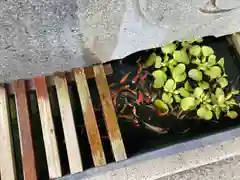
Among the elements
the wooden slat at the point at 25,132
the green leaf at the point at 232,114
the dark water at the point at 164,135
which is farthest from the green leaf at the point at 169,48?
the wooden slat at the point at 25,132

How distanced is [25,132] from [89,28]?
54 cm

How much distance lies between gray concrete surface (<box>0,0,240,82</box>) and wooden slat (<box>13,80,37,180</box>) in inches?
3.3

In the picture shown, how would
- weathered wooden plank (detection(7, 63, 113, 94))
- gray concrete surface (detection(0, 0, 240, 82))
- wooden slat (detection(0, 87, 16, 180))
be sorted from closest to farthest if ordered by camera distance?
gray concrete surface (detection(0, 0, 240, 82)), wooden slat (detection(0, 87, 16, 180)), weathered wooden plank (detection(7, 63, 113, 94))

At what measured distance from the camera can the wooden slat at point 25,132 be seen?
53.3 inches

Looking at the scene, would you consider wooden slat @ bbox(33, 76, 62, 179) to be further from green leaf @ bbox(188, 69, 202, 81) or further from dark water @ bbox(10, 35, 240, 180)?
green leaf @ bbox(188, 69, 202, 81)

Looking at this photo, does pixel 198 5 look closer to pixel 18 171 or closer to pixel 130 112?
pixel 130 112

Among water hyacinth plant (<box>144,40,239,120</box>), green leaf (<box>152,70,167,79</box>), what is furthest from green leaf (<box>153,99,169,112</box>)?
green leaf (<box>152,70,167,79</box>)

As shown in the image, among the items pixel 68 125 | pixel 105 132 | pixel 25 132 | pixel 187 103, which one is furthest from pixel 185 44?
pixel 25 132

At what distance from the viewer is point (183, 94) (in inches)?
60.3

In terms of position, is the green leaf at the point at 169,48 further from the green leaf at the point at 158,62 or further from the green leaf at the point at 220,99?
the green leaf at the point at 220,99

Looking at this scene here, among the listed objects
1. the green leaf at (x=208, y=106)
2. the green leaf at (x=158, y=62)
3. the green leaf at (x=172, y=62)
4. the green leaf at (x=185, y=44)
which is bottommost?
the green leaf at (x=208, y=106)

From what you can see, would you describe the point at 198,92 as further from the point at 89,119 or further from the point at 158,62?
the point at 89,119

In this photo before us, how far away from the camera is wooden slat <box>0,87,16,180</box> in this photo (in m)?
1.35

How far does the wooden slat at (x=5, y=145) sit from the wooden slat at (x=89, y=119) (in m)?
0.30
